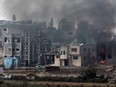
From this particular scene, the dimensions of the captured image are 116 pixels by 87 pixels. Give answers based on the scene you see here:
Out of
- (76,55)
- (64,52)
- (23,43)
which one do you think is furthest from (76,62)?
(23,43)

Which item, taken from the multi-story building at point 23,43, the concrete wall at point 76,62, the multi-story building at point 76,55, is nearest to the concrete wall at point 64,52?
the multi-story building at point 76,55

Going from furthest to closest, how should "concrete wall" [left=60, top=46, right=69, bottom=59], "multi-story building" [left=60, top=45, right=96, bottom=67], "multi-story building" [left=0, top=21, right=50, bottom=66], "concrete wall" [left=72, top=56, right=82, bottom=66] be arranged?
"multi-story building" [left=0, top=21, right=50, bottom=66] → "concrete wall" [left=60, top=46, right=69, bottom=59] → "multi-story building" [left=60, top=45, right=96, bottom=67] → "concrete wall" [left=72, top=56, right=82, bottom=66]

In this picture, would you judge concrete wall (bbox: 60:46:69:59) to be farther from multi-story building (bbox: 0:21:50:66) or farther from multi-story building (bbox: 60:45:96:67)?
multi-story building (bbox: 0:21:50:66)

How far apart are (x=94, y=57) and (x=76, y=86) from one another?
20.1m

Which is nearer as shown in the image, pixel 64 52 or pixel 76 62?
pixel 76 62

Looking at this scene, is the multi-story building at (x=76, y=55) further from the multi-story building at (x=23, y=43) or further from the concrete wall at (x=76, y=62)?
the multi-story building at (x=23, y=43)

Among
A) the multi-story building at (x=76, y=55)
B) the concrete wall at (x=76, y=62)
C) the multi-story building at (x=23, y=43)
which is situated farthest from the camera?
the multi-story building at (x=23, y=43)

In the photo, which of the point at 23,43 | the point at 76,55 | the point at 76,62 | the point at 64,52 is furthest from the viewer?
the point at 23,43

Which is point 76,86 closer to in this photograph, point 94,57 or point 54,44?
point 94,57

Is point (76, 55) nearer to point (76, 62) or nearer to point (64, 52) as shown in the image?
point (76, 62)

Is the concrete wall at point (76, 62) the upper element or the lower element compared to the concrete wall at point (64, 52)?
lower

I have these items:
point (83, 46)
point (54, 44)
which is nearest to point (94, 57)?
point (83, 46)

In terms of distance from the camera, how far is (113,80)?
31734 mm

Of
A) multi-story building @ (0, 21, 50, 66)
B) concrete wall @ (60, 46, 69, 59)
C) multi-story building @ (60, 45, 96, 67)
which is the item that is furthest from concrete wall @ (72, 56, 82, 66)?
multi-story building @ (0, 21, 50, 66)
